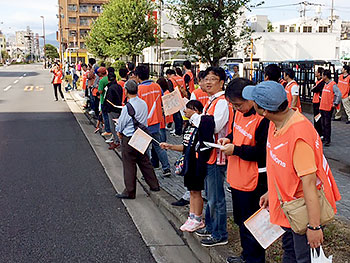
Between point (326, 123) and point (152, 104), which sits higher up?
point (152, 104)

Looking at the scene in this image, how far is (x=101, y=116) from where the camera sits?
40.0 ft

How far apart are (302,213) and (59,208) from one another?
419cm

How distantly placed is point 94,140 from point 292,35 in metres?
43.4

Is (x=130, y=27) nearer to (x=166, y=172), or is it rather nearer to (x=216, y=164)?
(x=166, y=172)

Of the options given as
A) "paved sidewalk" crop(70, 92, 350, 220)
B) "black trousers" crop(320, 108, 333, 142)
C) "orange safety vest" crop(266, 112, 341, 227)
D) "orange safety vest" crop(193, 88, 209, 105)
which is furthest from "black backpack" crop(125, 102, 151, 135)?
"black trousers" crop(320, 108, 333, 142)

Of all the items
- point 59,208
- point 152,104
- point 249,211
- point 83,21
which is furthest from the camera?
point 83,21

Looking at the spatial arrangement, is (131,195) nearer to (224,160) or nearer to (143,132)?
(143,132)

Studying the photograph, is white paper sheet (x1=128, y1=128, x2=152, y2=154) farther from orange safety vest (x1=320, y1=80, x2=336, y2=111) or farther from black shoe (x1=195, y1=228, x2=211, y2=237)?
orange safety vest (x1=320, y1=80, x2=336, y2=111)

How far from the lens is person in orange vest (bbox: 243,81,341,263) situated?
2.50 metres

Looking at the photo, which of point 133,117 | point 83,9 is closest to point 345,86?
point 133,117

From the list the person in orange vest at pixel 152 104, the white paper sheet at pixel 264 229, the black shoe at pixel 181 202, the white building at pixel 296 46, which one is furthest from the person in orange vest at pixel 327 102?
the white building at pixel 296 46

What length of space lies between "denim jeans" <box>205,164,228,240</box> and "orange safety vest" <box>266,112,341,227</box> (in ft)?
4.47

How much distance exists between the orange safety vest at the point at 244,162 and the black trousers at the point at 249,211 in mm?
63

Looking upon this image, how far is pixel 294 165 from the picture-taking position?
2.54 meters
